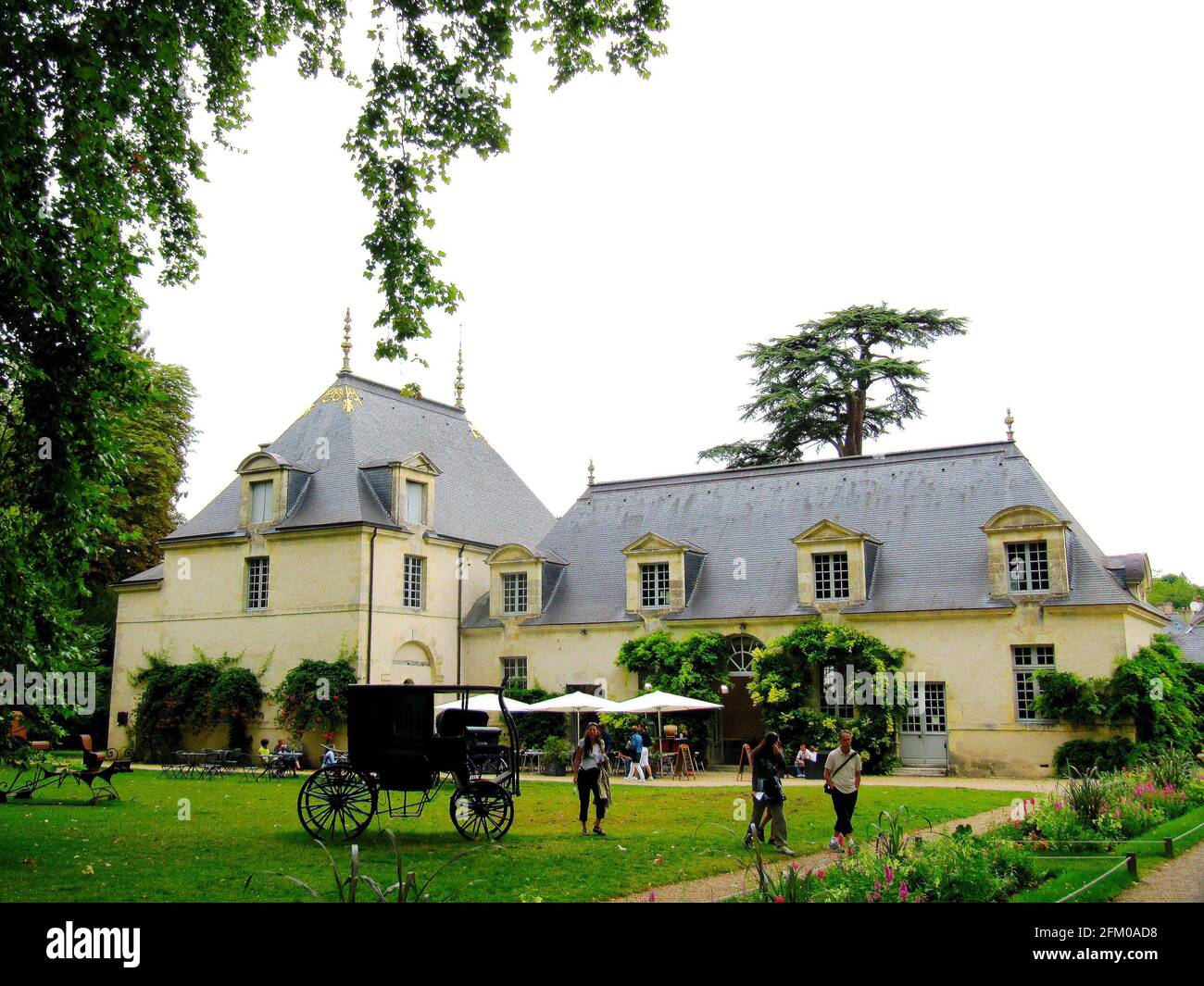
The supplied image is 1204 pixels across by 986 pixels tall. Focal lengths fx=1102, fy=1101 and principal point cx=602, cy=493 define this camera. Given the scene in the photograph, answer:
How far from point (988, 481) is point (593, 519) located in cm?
1168

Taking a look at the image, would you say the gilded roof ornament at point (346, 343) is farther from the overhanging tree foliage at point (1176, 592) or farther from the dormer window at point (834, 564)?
the overhanging tree foliage at point (1176, 592)

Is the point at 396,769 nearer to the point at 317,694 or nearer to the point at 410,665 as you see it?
the point at 317,694

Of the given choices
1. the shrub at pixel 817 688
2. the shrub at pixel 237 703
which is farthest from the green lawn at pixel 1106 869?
the shrub at pixel 237 703

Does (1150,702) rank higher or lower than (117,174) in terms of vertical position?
lower

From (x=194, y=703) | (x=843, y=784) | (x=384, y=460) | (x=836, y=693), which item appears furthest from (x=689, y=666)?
(x=843, y=784)

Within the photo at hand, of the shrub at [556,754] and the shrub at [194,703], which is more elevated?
the shrub at [194,703]

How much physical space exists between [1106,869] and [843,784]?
340 cm

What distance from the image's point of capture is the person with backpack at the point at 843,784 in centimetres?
1324

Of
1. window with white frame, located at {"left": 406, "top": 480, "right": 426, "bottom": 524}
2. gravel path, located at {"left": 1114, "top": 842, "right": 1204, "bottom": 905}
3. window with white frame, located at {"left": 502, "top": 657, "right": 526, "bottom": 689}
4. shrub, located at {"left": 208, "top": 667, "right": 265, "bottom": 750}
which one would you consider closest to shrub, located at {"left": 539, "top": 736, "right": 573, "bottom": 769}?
window with white frame, located at {"left": 502, "top": 657, "right": 526, "bottom": 689}

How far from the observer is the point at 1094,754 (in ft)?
78.1

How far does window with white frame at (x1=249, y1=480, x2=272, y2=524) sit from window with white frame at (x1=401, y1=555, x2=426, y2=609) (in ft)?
13.7

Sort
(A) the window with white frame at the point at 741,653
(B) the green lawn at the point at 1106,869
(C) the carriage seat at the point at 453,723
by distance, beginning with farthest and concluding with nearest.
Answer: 1. (A) the window with white frame at the point at 741,653
2. (C) the carriage seat at the point at 453,723
3. (B) the green lawn at the point at 1106,869

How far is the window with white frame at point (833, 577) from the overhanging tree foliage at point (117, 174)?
17686 millimetres
